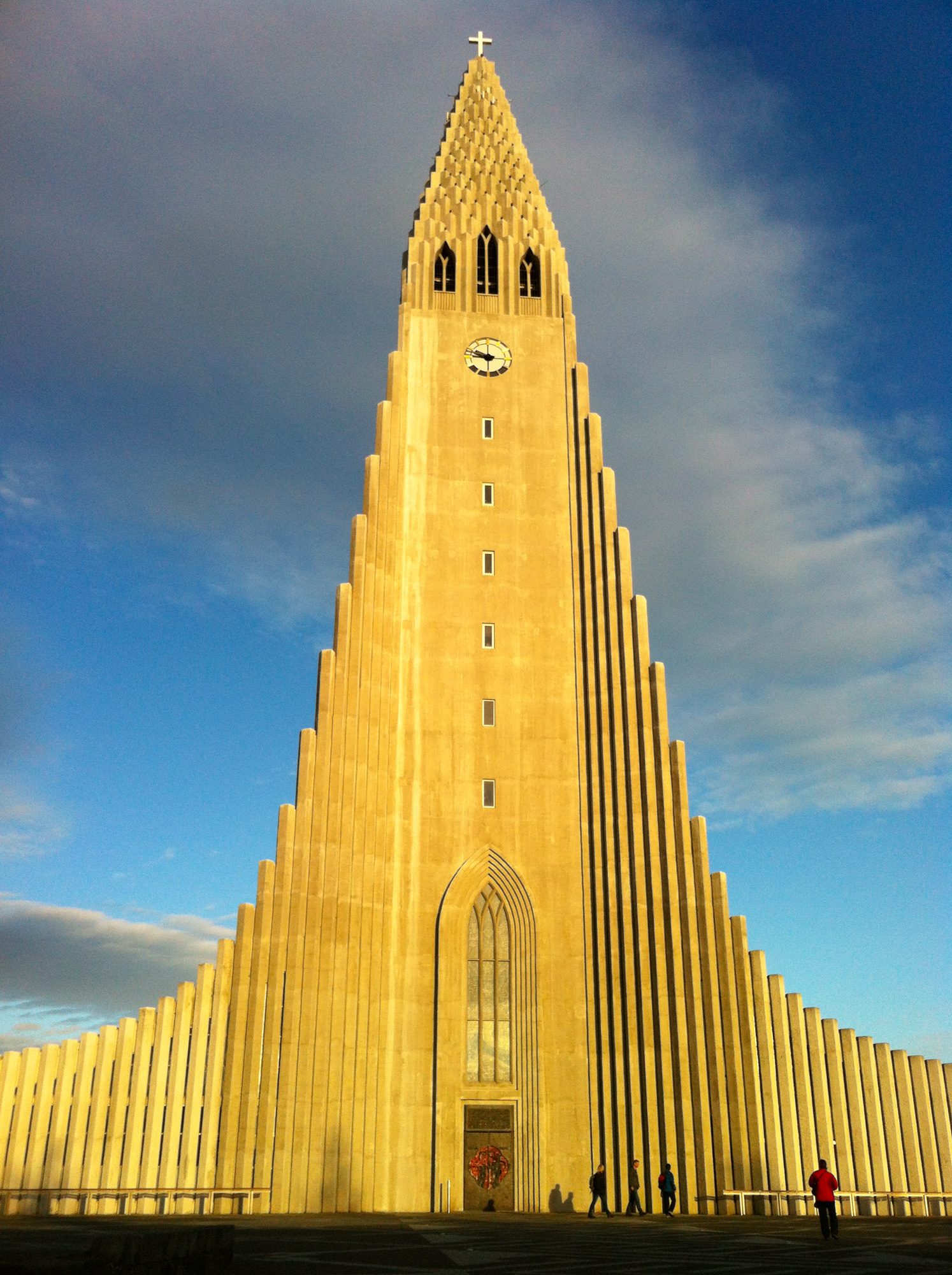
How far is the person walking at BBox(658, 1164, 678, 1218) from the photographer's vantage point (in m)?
30.6

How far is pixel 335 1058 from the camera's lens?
32719 millimetres

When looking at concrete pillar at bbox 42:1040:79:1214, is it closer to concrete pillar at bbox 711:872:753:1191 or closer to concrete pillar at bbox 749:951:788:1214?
concrete pillar at bbox 711:872:753:1191

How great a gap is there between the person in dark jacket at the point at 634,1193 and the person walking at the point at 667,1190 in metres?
0.67

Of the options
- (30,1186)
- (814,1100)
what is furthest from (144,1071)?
(814,1100)

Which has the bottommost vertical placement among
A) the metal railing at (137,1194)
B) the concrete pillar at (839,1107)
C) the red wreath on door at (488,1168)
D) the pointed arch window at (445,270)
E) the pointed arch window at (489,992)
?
the metal railing at (137,1194)

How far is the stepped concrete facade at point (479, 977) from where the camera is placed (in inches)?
1252

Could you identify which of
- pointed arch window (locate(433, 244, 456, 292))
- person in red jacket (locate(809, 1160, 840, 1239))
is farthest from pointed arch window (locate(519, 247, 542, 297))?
person in red jacket (locate(809, 1160, 840, 1239))

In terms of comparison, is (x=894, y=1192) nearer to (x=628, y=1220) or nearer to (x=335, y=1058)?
(x=628, y=1220)

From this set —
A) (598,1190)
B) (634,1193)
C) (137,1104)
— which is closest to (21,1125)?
(137,1104)

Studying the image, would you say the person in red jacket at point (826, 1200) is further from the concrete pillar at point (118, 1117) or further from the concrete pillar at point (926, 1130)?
the concrete pillar at point (118, 1117)

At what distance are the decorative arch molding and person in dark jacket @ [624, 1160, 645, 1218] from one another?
285 centimetres

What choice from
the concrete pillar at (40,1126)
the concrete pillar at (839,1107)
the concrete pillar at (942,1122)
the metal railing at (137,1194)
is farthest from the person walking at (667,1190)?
the concrete pillar at (40,1126)

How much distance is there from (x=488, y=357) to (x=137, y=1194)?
3189 centimetres

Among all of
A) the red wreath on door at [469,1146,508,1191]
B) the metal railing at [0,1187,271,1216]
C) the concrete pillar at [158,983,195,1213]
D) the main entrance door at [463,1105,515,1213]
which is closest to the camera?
the metal railing at [0,1187,271,1216]
